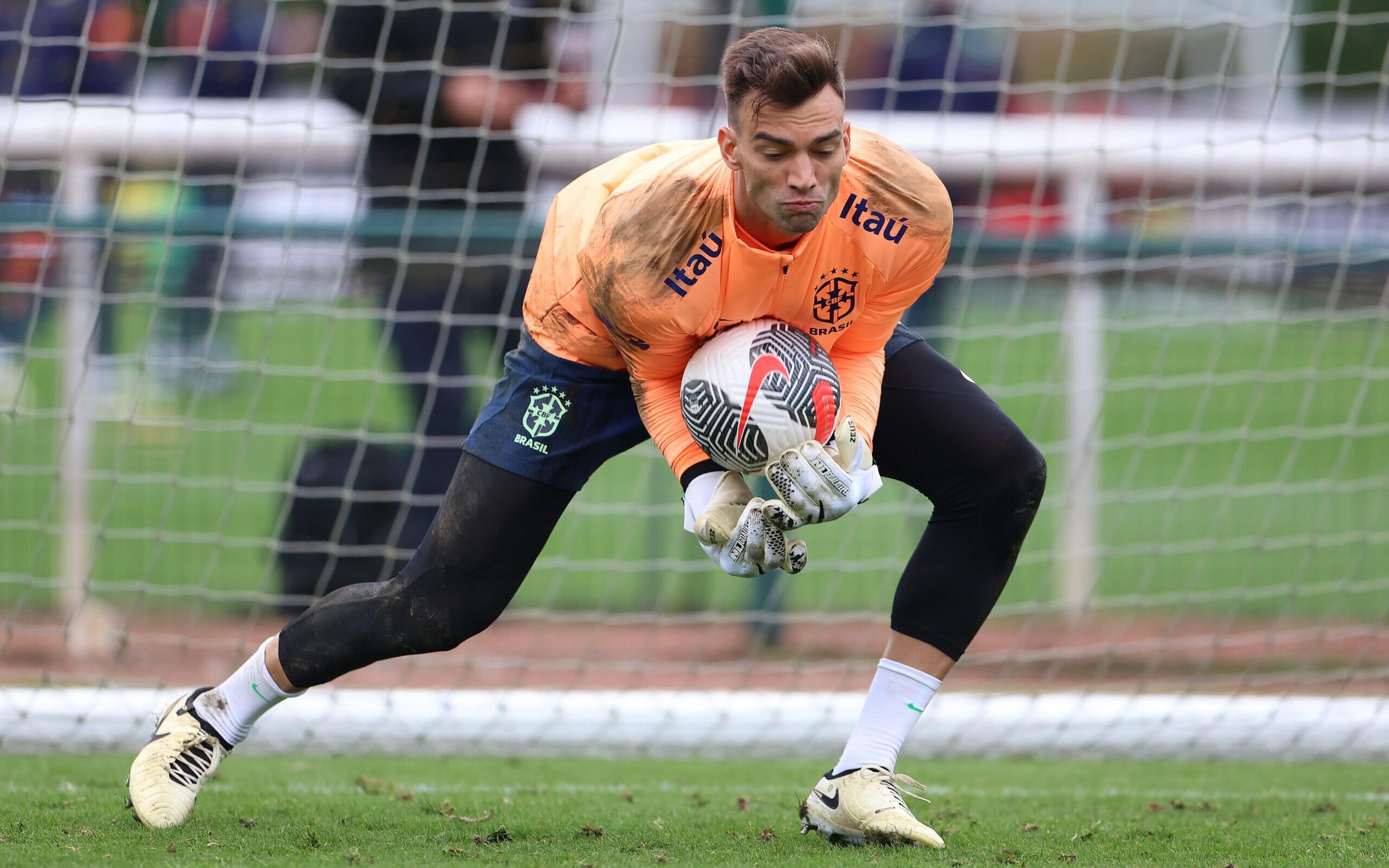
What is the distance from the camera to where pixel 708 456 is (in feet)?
10.2

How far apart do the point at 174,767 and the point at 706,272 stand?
5.80ft

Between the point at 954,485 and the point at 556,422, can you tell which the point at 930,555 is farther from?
the point at 556,422

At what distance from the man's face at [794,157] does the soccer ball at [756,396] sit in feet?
0.86

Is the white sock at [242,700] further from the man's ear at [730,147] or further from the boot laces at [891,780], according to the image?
the man's ear at [730,147]

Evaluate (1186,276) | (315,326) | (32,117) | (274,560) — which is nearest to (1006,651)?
(1186,276)

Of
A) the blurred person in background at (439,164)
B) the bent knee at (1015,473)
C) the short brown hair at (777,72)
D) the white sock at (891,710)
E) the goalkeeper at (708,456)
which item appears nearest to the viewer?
the short brown hair at (777,72)

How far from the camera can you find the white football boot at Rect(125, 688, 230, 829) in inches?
133

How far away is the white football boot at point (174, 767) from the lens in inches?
133

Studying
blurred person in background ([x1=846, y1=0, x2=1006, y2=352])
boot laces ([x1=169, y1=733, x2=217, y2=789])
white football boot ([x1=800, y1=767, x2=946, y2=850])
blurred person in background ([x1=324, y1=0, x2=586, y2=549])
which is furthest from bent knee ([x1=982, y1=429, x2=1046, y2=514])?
blurred person in background ([x1=324, y1=0, x2=586, y2=549])

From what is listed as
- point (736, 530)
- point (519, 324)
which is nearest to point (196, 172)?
point (519, 324)

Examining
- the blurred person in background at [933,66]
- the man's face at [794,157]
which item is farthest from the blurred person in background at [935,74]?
Result: the man's face at [794,157]

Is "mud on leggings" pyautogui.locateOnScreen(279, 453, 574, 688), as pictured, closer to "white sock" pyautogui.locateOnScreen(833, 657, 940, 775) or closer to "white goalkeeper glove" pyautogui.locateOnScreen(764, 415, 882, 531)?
"white goalkeeper glove" pyautogui.locateOnScreen(764, 415, 882, 531)

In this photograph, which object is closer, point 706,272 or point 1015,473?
point 706,272

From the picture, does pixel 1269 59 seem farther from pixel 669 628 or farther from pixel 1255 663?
pixel 669 628
